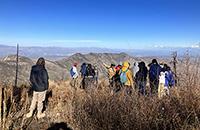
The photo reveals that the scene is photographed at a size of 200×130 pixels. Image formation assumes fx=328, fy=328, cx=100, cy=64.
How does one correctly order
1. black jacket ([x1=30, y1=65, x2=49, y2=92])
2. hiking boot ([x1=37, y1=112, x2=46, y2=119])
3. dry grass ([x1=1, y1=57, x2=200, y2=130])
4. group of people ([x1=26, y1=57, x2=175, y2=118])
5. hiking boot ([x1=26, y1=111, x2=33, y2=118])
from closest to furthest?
1. dry grass ([x1=1, y1=57, x2=200, y2=130])
2. group of people ([x1=26, y1=57, x2=175, y2=118])
3. hiking boot ([x1=26, y1=111, x2=33, y2=118])
4. hiking boot ([x1=37, y1=112, x2=46, y2=119])
5. black jacket ([x1=30, y1=65, x2=49, y2=92])

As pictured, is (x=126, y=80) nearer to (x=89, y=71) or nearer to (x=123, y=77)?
(x=123, y=77)

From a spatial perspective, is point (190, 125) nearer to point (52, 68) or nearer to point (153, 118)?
point (153, 118)

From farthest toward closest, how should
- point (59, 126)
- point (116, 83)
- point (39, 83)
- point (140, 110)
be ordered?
point (116, 83) < point (39, 83) < point (59, 126) < point (140, 110)

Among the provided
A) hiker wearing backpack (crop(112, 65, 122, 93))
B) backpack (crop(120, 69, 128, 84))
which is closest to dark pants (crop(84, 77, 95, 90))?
hiker wearing backpack (crop(112, 65, 122, 93))

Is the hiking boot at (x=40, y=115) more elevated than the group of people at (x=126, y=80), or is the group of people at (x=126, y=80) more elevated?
the group of people at (x=126, y=80)

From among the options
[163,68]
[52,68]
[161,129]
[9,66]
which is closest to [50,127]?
[161,129]

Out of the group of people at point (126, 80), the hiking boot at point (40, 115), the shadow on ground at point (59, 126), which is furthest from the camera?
the hiking boot at point (40, 115)

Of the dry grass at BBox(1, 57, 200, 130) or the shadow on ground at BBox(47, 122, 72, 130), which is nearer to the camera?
the dry grass at BBox(1, 57, 200, 130)

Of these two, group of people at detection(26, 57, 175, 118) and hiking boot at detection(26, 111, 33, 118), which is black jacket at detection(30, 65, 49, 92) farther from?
hiking boot at detection(26, 111, 33, 118)

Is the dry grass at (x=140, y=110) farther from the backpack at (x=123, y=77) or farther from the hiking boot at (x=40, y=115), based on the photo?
the backpack at (x=123, y=77)

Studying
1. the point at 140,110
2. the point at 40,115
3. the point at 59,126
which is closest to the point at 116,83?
the point at 40,115

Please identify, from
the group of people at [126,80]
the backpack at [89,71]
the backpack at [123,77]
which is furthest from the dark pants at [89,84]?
the backpack at [123,77]

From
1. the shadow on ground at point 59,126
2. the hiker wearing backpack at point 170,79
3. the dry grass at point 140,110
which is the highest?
the hiker wearing backpack at point 170,79

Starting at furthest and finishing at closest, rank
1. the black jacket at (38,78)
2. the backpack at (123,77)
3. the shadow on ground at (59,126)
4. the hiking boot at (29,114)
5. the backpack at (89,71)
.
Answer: the backpack at (89,71)
the backpack at (123,77)
the black jacket at (38,78)
the hiking boot at (29,114)
the shadow on ground at (59,126)
